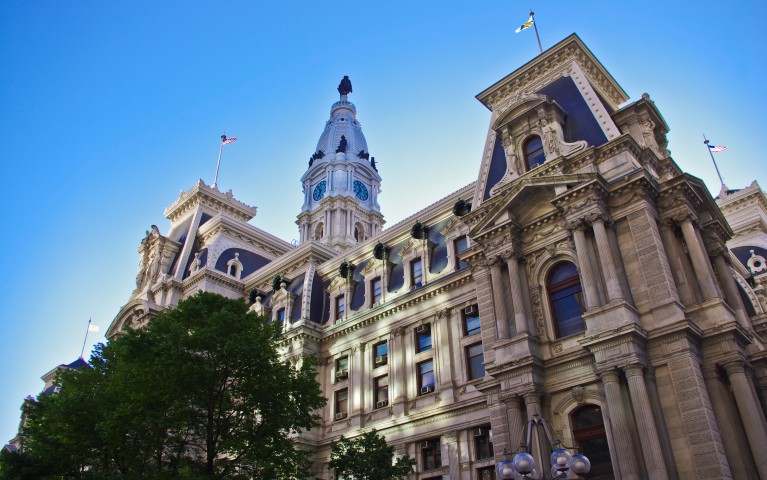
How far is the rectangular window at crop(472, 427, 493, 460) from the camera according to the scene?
29266 millimetres

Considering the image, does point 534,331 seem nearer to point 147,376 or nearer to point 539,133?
point 539,133

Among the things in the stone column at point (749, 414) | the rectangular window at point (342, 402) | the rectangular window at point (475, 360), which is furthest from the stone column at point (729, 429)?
the rectangular window at point (342, 402)

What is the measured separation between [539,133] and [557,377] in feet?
39.6

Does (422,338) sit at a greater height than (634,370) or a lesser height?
greater

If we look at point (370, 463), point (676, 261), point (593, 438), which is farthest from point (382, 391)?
point (676, 261)

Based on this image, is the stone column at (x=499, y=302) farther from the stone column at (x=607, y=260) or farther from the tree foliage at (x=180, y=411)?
the tree foliage at (x=180, y=411)

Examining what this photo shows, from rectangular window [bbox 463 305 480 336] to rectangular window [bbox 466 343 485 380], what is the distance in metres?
0.80

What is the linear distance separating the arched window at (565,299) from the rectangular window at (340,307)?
54.2 ft

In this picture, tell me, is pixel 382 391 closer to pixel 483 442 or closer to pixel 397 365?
pixel 397 365

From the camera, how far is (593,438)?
2322cm

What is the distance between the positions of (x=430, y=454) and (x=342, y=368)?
9.13 metres

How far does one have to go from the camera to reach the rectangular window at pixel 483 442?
29.3 metres

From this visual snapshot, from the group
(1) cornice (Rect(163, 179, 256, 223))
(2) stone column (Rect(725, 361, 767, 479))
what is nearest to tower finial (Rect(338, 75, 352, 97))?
(1) cornice (Rect(163, 179, 256, 223))

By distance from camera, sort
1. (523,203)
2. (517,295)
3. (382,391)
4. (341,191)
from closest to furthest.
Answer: (517,295) < (523,203) < (382,391) < (341,191)
